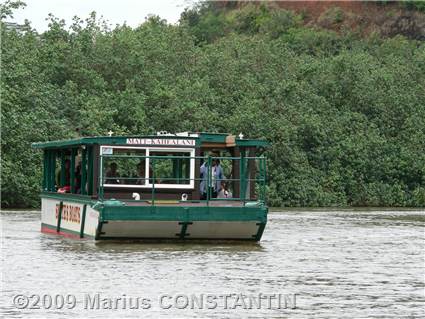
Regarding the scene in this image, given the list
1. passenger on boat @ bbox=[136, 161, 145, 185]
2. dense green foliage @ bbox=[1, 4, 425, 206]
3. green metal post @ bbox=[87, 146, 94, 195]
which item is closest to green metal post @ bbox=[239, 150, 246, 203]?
passenger on boat @ bbox=[136, 161, 145, 185]

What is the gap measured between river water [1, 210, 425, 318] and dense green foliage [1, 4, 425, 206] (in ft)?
61.7

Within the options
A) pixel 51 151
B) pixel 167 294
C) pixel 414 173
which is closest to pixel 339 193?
pixel 414 173

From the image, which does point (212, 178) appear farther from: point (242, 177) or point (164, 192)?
point (164, 192)

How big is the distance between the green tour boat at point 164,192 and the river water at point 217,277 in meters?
0.42

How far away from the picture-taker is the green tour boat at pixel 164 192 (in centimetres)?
2561

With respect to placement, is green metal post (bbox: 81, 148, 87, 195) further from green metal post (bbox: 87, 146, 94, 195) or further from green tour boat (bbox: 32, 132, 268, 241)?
green metal post (bbox: 87, 146, 94, 195)

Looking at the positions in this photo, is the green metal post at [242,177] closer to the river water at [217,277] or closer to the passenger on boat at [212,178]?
the passenger on boat at [212,178]

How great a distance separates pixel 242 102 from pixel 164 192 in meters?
29.0

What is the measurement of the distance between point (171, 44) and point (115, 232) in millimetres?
34730

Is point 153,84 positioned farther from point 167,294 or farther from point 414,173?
point 167,294

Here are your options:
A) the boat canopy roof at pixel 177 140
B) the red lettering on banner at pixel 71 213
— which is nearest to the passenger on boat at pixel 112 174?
the boat canopy roof at pixel 177 140

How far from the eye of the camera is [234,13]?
97625 mm

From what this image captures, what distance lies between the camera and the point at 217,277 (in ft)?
65.7

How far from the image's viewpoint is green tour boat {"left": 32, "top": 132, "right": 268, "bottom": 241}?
25609mm
